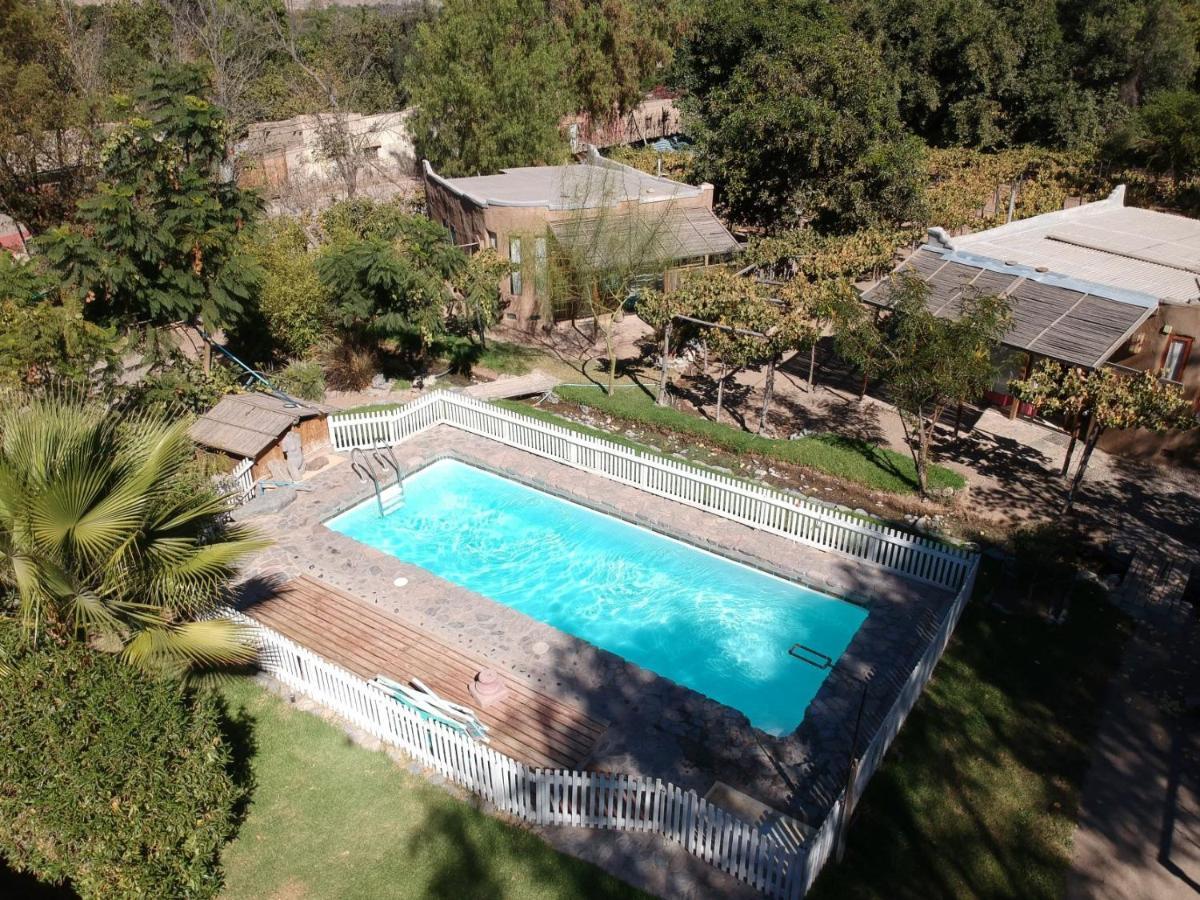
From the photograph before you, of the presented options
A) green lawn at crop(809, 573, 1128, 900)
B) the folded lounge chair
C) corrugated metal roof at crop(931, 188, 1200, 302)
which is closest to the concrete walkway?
green lawn at crop(809, 573, 1128, 900)

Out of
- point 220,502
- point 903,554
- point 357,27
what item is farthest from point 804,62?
point 357,27

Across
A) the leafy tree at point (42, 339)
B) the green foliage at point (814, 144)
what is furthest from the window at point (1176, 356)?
the leafy tree at point (42, 339)

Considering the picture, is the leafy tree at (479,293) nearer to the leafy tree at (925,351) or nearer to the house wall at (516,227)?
the house wall at (516,227)

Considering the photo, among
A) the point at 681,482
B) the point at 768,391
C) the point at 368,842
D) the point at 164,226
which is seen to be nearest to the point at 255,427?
the point at 164,226

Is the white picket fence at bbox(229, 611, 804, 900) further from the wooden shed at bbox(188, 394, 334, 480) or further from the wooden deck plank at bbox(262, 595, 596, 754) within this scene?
the wooden shed at bbox(188, 394, 334, 480)

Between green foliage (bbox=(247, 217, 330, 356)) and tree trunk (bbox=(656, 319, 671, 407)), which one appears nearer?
tree trunk (bbox=(656, 319, 671, 407))

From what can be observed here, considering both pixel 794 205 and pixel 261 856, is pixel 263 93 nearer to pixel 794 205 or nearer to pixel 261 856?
pixel 794 205

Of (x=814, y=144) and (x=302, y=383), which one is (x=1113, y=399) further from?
(x=302, y=383)
